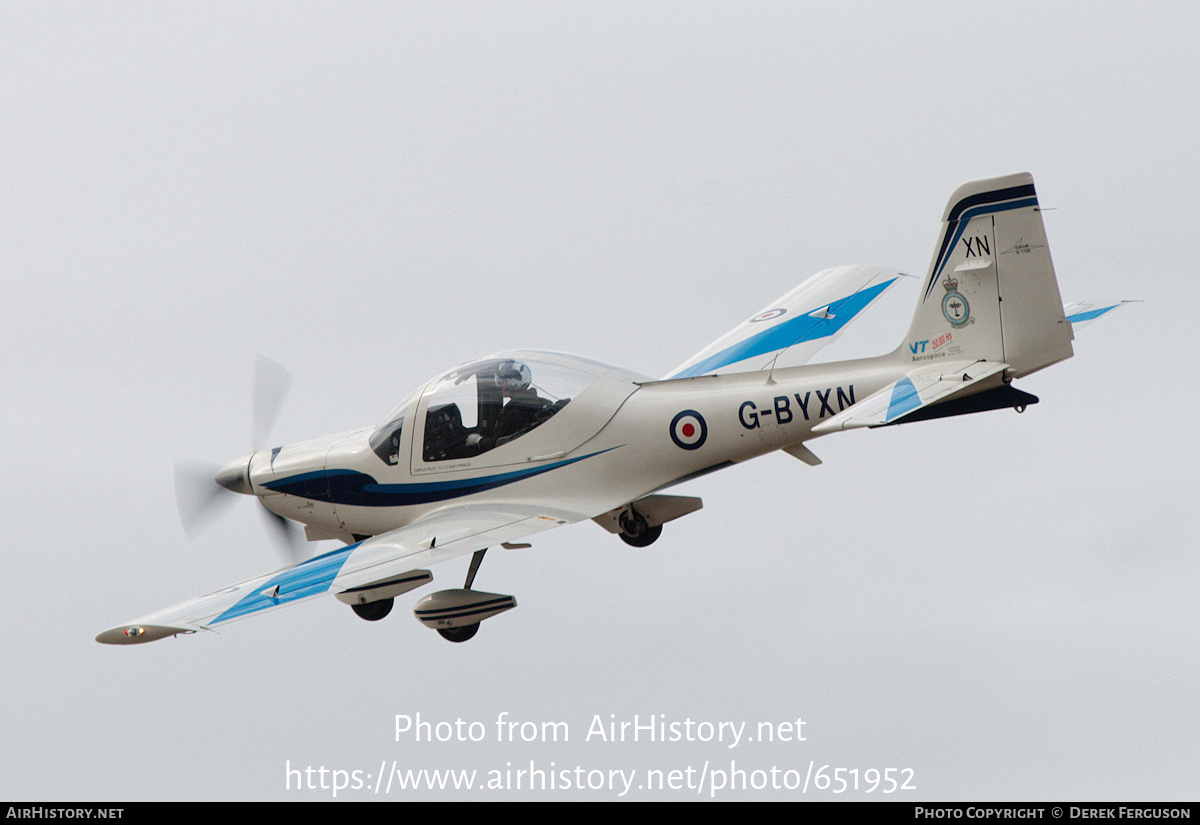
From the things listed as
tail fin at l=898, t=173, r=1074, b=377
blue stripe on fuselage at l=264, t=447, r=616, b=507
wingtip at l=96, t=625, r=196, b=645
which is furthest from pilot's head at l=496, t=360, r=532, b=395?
wingtip at l=96, t=625, r=196, b=645

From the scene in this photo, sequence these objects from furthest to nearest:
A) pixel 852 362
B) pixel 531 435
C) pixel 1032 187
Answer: pixel 531 435 < pixel 852 362 < pixel 1032 187

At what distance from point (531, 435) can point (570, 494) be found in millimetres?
723

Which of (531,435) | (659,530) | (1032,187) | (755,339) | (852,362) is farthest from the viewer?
(755,339)

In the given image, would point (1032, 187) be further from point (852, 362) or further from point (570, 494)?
point (570, 494)

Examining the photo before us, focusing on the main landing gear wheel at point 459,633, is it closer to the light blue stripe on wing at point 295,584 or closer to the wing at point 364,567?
the wing at point 364,567

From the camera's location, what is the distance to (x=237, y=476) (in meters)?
15.5

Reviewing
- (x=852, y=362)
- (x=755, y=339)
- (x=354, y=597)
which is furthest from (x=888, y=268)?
(x=354, y=597)

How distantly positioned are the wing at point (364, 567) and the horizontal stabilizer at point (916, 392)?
310 centimetres

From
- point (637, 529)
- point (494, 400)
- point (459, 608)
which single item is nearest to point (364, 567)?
point (459, 608)

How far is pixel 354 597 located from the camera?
1383 cm

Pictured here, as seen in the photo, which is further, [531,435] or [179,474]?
[179,474]

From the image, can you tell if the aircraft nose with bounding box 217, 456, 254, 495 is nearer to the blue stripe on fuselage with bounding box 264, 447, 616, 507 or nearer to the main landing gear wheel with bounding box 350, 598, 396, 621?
the blue stripe on fuselage with bounding box 264, 447, 616, 507

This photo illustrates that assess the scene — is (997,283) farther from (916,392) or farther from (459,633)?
(459,633)

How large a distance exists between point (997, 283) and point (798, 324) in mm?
4399
